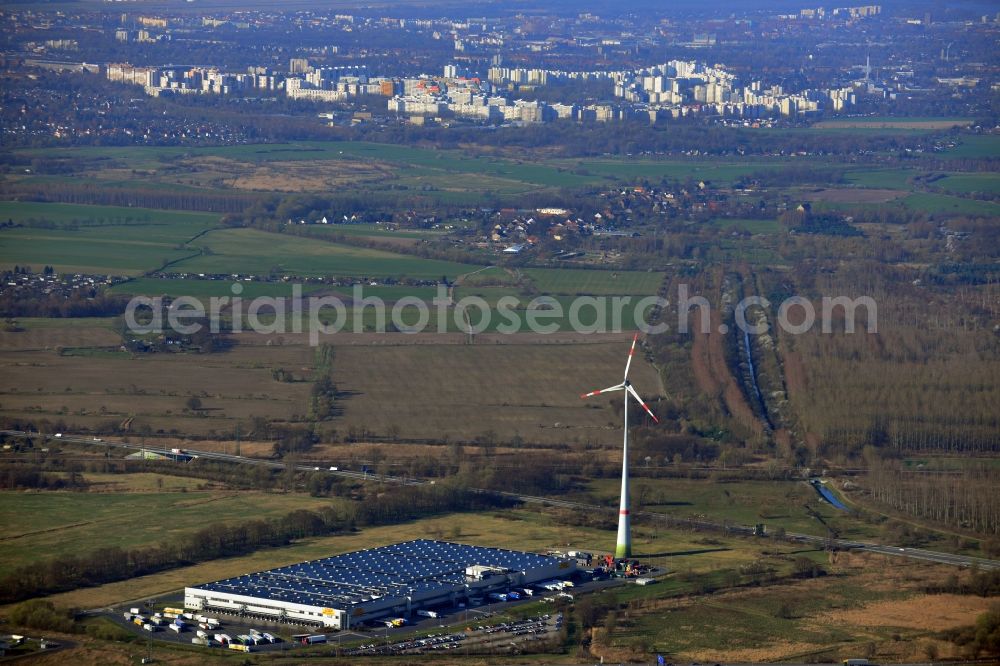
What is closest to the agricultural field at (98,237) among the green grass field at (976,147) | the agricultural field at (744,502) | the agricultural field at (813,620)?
the agricultural field at (744,502)

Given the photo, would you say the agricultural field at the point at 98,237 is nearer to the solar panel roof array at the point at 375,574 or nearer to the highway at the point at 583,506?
the highway at the point at 583,506

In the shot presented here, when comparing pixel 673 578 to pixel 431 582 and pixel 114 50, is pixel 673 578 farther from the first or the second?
pixel 114 50

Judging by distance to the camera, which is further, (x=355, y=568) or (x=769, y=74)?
(x=769, y=74)

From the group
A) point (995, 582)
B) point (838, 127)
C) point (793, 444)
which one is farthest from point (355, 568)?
point (838, 127)

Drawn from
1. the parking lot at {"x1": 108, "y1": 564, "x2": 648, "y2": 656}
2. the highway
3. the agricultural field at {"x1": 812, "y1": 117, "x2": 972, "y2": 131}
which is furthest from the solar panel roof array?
the agricultural field at {"x1": 812, "y1": 117, "x2": 972, "y2": 131}

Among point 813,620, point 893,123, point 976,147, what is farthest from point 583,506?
point 893,123

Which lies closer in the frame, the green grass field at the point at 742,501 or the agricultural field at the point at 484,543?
the agricultural field at the point at 484,543
